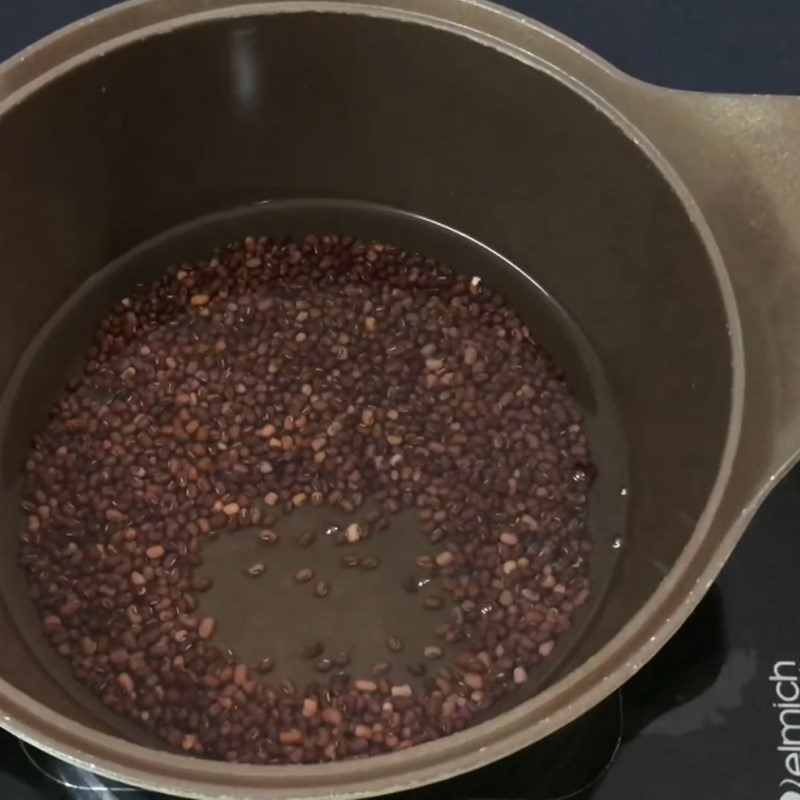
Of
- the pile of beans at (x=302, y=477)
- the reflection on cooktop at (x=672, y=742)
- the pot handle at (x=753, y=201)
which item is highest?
the pot handle at (x=753, y=201)

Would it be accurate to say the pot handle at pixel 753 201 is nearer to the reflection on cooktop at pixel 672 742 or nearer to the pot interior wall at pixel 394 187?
the pot interior wall at pixel 394 187

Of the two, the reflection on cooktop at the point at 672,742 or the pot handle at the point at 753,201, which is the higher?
the pot handle at the point at 753,201

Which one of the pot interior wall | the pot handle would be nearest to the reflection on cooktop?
the pot interior wall

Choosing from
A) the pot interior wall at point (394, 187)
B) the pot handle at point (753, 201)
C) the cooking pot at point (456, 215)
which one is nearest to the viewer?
the cooking pot at point (456, 215)

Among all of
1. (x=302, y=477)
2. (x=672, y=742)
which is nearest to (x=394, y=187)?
(x=302, y=477)

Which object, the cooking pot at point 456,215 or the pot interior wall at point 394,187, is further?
the pot interior wall at point 394,187

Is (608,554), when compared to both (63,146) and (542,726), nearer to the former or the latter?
(542,726)

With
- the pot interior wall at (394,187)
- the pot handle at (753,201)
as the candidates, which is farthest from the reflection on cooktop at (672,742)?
the pot handle at (753,201)

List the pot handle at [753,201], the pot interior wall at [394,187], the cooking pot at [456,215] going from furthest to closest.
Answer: the pot interior wall at [394,187]
the pot handle at [753,201]
the cooking pot at [456,215]
